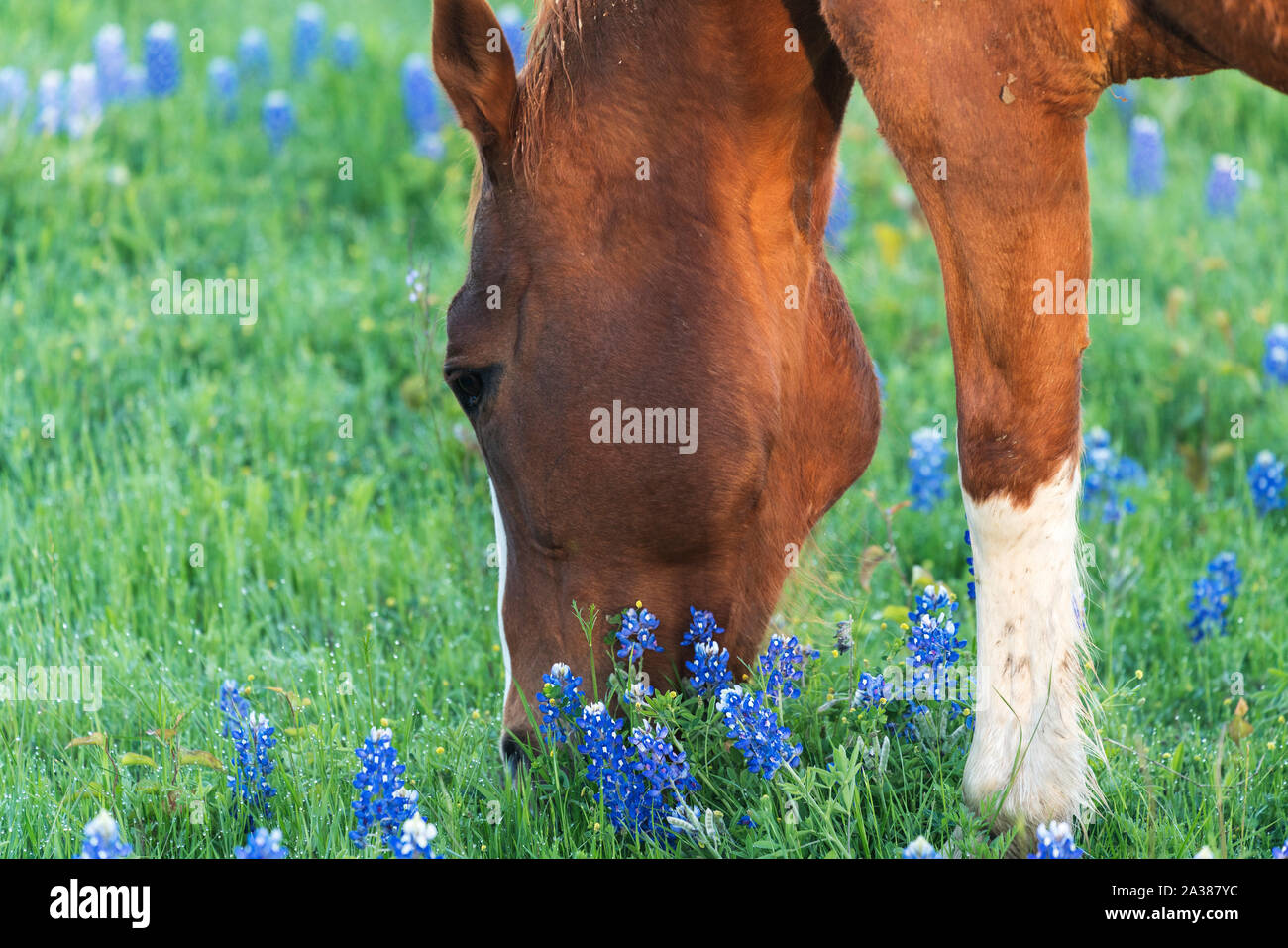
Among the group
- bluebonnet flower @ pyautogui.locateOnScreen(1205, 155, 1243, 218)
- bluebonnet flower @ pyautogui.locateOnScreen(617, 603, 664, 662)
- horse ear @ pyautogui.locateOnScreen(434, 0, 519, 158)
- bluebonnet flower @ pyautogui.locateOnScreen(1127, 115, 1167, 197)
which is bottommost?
bluebonnet flower @ pyautogui.locateOnScreen(617, 603, 664, 662)

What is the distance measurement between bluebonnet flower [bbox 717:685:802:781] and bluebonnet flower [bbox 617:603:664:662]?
22 centimetres

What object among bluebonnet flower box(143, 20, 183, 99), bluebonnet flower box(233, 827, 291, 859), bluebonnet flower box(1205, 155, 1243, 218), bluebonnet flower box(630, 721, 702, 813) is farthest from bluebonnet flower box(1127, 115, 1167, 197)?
bluebonnet flower box(233, 827, 291, 859)

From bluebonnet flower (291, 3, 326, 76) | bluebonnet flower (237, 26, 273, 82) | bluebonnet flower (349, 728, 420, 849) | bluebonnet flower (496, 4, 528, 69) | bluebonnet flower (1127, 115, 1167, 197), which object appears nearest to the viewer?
bluebonnet flower (349, 728, 420, 849)

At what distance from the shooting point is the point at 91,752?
3635 millimetres

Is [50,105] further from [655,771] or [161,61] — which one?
[655,771]

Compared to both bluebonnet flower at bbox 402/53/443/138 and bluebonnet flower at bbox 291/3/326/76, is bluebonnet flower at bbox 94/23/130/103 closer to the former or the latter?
bluebonnet flower at bbox 291/3/326/76

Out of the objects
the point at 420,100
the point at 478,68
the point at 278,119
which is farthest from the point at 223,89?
the point at 478,68

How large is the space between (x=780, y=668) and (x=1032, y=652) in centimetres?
61

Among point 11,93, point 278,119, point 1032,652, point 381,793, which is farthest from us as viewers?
point 278,119

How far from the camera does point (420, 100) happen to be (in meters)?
7.81

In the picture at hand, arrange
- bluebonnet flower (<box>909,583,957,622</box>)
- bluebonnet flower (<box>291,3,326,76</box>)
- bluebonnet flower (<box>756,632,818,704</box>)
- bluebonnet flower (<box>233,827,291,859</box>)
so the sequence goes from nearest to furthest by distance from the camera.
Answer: bluebonnet flower (<box>233,827,291,859</box>) < bluebonnet flower (<box>756,632,818,704</box>) < bluebonnet flower (<box>909,583,957,622</box>) < bluebonnet flower (<box>291,3,326,76</box>)

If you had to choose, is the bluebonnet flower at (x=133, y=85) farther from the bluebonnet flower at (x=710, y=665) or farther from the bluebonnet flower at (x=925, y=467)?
the bluebonnet flower at (x=710, y=665)

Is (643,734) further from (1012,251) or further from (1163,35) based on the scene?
(1163,35)

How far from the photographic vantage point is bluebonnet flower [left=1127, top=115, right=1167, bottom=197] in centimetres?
772
